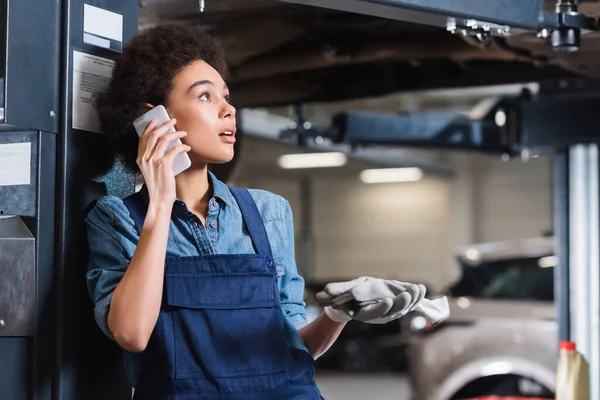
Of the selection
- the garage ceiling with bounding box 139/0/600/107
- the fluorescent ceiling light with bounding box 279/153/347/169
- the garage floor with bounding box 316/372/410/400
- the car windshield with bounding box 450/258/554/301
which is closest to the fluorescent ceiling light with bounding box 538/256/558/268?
the car windshield with bounding box 450/258/554/301

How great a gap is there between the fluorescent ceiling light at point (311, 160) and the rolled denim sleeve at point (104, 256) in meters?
14.9

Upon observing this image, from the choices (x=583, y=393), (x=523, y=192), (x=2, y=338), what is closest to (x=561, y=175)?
(x=583, y=393)

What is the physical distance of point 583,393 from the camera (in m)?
3.68

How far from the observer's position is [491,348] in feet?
20.1

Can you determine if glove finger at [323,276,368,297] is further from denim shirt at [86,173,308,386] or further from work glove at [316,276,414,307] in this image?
denim shirt at [86,173,308,386]

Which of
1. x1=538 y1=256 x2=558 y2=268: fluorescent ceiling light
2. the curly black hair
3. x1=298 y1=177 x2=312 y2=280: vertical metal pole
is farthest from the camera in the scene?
x1=298 y1=177 x2=312 y2=280: vertical metal pole

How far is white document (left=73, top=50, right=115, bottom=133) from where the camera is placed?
2.23m

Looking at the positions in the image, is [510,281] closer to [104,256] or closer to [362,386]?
[362,386]

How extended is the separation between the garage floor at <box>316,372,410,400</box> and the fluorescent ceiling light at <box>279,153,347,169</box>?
5300mm

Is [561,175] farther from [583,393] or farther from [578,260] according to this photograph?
[583,393]

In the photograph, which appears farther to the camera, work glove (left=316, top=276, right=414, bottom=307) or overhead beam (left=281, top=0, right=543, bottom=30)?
overhead beam (left=281, top=0, right=543, bottom=30)

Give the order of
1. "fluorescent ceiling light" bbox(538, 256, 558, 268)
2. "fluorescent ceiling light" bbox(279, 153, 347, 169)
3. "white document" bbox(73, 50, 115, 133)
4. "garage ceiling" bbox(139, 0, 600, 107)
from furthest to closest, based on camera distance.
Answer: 1. "fluorescent ceiling light" bbox(279, 153, 347, 169)
2. "fluorescent ceiling light" bbox(538, 256, 558, 268)
3. "garage ceiling" bbox(139, 0, 600, 107)
4. "white document" bbox(73, 50, 115, 133)

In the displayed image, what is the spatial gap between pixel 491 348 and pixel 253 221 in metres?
4.34

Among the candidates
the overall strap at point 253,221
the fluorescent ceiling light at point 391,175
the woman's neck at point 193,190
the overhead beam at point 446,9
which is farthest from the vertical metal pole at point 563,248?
the fluorescent ceiling light at point 391,175
